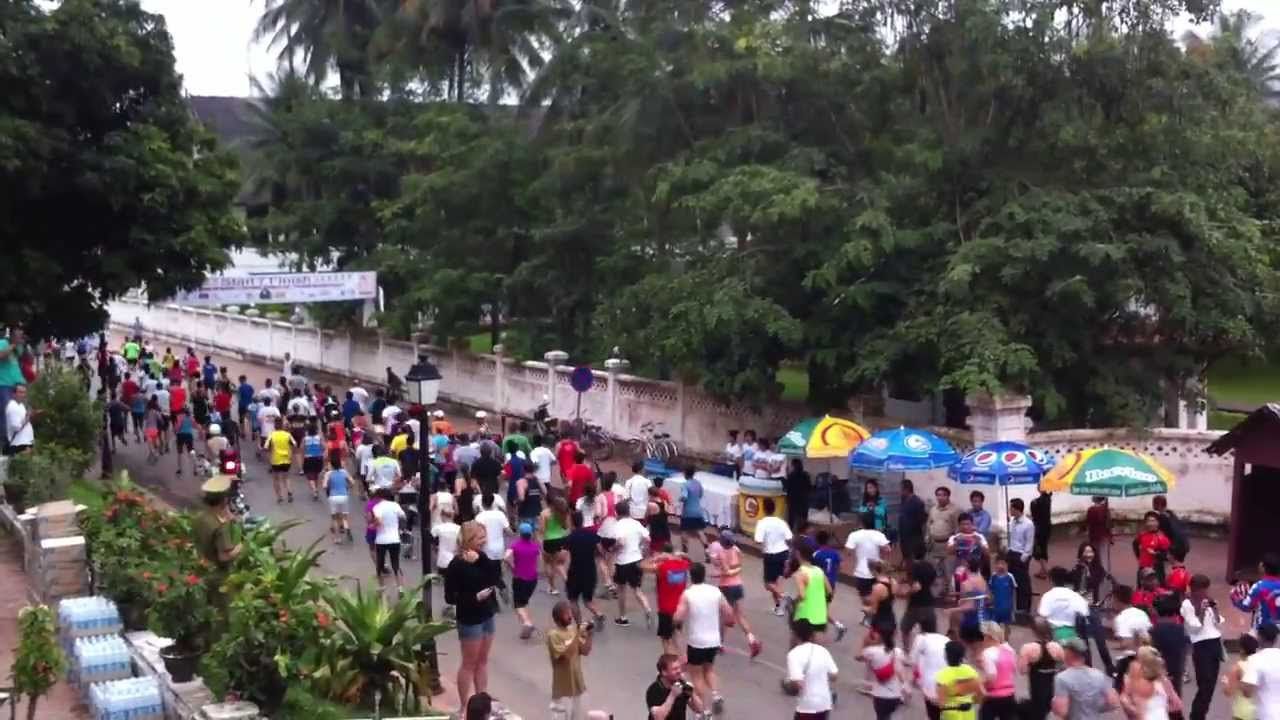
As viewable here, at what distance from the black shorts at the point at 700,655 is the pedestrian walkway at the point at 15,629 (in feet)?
15.8

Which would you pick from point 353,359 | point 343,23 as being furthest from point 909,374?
point 343,23

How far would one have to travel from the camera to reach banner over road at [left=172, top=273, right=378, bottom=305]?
110 ft

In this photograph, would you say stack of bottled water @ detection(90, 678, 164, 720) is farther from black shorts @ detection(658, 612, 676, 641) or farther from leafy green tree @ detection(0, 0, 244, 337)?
leafy green tree @ detection(0, 0, 244, 337)

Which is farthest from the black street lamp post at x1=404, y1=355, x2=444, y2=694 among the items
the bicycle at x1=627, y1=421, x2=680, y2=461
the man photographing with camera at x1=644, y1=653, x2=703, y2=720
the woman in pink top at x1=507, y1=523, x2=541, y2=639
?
the bicycle at x1=627, y1=421, x2=680, y2=461

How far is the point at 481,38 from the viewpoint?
36938mm

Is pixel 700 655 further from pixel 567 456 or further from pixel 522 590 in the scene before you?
pixel 567 456

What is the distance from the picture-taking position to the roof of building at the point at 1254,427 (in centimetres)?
1586

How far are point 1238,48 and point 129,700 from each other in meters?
24.1

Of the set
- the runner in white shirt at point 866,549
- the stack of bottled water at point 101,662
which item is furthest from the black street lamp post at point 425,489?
the runner in white shirt at point 866,549

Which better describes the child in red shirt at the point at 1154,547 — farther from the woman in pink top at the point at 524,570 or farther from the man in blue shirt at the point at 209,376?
the man in blue shirt at the point at 209,376

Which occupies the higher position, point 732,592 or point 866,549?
point 866,549

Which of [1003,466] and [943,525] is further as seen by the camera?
[1003,466]

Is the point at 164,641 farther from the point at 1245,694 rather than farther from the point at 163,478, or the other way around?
the point at 163,478

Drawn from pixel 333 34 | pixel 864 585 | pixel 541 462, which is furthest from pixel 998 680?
pixel 333 34
